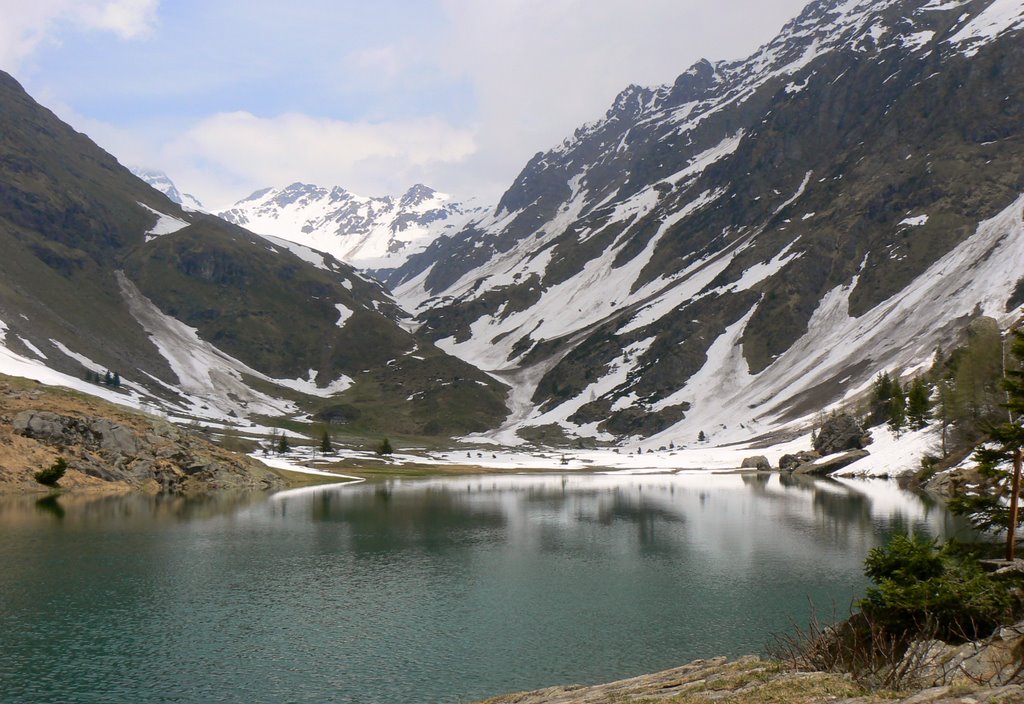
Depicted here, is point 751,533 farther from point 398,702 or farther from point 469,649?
point 398,702

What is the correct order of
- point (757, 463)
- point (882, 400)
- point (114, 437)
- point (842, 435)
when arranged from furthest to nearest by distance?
1. point (757, 463)
2. point (882, 400)
3. point (842, 435)
4. point (114, 437)

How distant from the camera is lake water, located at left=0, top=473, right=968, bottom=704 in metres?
37.8

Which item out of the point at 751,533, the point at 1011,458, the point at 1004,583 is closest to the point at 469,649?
the point at 1004,583

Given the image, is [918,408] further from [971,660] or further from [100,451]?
[100,451]

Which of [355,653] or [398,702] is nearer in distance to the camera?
[398,702]

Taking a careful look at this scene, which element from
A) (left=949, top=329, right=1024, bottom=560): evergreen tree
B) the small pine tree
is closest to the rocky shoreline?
the small pine tree

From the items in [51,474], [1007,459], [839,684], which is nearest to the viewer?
[839,684]

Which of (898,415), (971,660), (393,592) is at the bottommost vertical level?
(393,592)

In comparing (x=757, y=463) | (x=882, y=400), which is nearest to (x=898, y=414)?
(x=882, y=400)

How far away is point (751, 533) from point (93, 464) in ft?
303

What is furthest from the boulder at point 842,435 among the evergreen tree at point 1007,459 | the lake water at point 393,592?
the evergreen tree at point 1007,459

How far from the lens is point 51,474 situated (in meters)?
110

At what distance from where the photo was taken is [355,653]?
135 feet

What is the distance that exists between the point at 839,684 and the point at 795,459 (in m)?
→ 160
